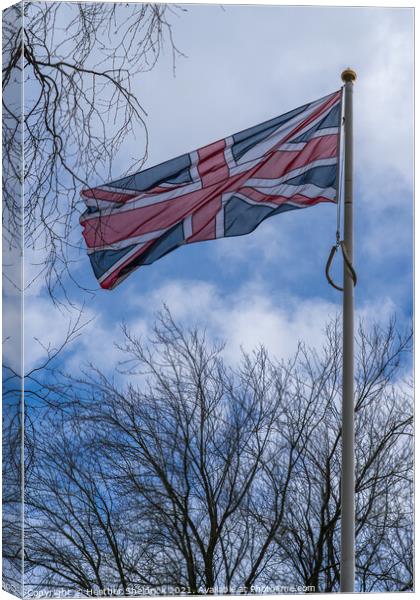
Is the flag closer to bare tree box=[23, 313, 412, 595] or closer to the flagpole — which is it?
the flagpole

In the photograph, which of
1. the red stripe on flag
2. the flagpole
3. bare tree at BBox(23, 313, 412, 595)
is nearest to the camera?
the flagpole

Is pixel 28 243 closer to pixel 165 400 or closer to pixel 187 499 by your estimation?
pixel 165 400

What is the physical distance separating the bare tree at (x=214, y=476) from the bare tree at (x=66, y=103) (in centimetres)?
112

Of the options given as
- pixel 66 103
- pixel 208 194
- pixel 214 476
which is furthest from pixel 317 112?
pixel 214 476

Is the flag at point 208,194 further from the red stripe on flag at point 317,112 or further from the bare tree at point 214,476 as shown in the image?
the bare tree at point 214,476

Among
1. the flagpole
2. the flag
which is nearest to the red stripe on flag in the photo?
the flag

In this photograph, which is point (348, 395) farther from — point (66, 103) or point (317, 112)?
point (66, 103)

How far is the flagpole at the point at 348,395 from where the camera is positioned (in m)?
7.77

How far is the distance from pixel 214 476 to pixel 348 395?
5.54ft

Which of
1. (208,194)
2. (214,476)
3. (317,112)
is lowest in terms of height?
(214,476)

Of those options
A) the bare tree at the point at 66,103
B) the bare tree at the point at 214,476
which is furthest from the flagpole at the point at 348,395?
the bare tree at the point at 66,103

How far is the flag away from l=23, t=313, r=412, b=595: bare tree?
24.4 inches

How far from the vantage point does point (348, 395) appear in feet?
25.5

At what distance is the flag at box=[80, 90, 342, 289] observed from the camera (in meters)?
8.44
